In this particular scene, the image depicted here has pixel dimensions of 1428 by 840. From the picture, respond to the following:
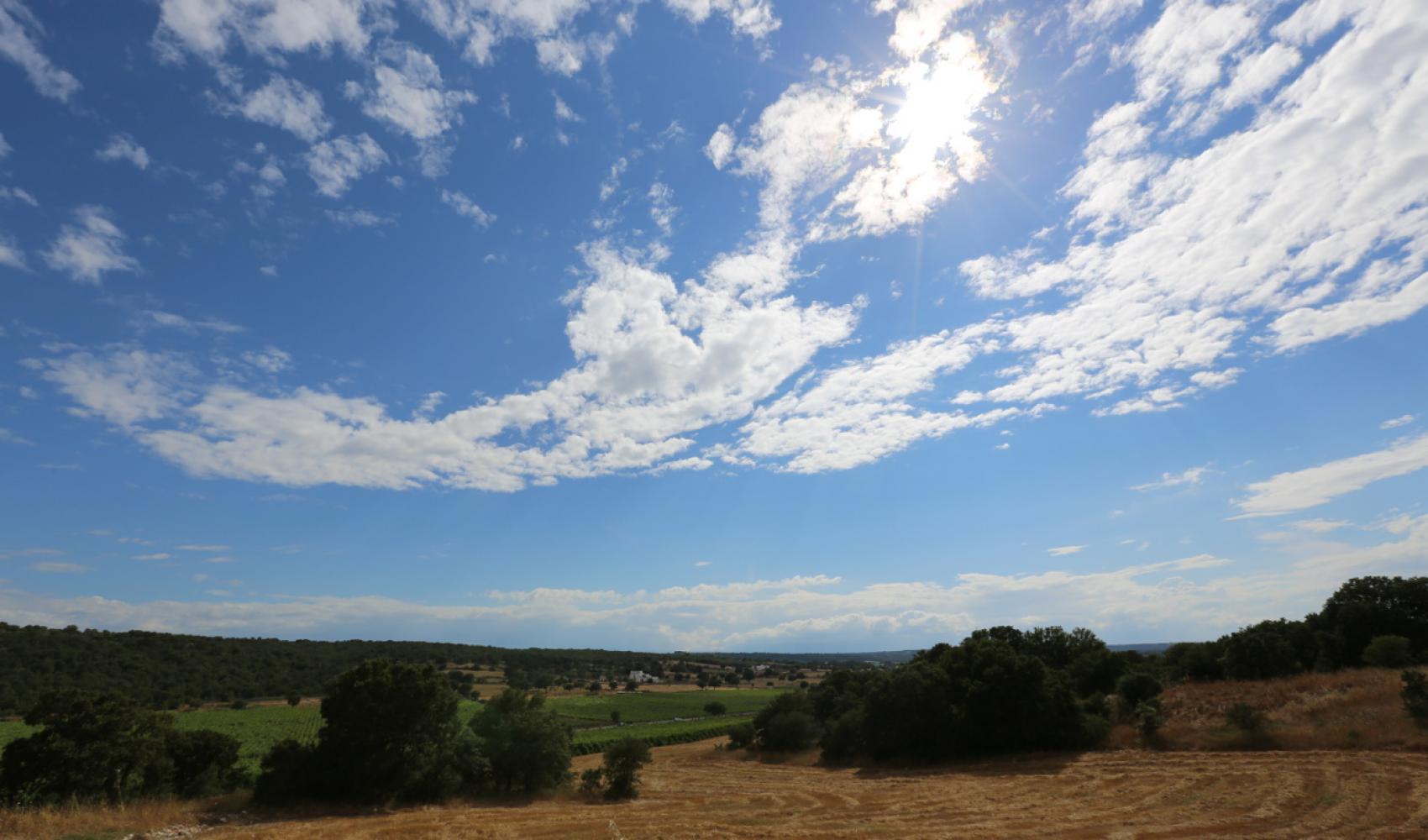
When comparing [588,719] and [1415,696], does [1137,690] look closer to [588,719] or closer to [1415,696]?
[1415,696]

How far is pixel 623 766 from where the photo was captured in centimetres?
3322

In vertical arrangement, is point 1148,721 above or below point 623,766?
above

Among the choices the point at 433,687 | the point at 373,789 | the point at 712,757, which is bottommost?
the point at 712,757

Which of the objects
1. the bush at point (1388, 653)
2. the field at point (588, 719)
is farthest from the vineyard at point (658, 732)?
the bush at point (1388, 653)

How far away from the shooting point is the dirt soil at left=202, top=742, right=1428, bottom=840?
19.8m

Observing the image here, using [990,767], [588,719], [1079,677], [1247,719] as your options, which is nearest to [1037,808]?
[990,767]

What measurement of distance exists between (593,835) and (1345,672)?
1729 inches

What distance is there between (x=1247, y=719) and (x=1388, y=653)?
1742 centimetres

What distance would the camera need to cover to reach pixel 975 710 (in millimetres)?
41812

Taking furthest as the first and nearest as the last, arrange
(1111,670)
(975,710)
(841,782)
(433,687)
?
(1111,670)
(975,710)
(841,782)
(433,687)

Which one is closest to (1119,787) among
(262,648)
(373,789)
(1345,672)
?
(1345,672)

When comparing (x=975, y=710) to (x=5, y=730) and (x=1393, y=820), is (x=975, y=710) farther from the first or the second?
(x=5, y=730)

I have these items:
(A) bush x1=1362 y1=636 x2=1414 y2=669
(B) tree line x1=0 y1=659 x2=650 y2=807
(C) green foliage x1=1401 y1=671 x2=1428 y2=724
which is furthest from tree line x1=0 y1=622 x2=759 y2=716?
(A) bush x1=1362 y1=636 x2=1414 y2=669

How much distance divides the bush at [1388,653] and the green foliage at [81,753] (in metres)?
64.4
